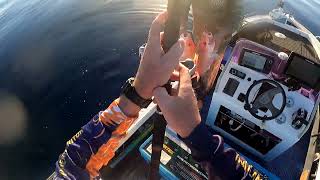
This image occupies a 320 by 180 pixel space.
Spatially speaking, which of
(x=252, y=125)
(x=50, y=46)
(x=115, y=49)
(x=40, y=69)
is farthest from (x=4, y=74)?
(x=252, y=125)

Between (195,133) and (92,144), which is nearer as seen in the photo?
(195,133)

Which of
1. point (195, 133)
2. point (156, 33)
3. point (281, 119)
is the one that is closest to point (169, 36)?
point (156, 33)

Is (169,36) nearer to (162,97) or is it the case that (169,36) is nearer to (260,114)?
(162,97)

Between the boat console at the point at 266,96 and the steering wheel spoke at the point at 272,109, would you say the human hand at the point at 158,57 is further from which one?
the steering wheel spoke at the point at 272,109

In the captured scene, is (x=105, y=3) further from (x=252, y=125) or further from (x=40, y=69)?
(x=252, y=125)

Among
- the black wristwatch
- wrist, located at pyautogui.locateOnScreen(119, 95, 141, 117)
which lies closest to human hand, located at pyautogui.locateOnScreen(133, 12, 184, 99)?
the black wristwatch

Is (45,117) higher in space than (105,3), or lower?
lower

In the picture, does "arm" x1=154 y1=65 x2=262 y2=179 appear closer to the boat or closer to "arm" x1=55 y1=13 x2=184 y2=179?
"arm" x1=55 y1=13 x2=184 y2=179
